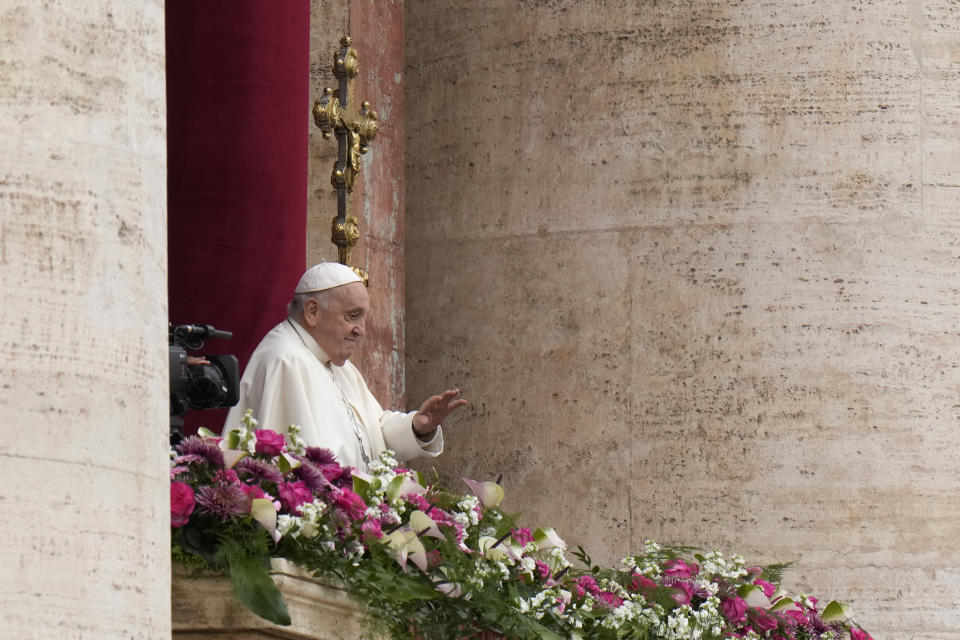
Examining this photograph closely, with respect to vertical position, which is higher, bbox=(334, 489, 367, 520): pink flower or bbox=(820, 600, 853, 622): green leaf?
bbox=(334, 489, 367, 520): pink flower

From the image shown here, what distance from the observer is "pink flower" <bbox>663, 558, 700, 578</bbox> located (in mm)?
5098

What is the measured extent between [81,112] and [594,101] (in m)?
6.43

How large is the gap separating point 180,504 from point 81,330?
2.48ft

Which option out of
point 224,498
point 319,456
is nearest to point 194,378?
point 319,456

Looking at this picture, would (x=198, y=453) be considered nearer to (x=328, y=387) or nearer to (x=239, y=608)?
(x=239, y=608)

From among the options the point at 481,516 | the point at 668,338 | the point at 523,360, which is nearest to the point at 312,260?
the point at 523,360

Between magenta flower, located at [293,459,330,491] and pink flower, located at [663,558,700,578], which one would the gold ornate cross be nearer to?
pink flower, located at [663,558,700,578]

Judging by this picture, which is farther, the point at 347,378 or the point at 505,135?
the point at 505,135

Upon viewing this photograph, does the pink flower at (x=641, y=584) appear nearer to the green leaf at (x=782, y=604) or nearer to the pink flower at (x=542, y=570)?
the pink flower at (x=542, y=570)

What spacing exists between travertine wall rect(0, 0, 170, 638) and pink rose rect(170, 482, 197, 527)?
0.51 metres

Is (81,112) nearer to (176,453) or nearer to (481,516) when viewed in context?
(176,453)

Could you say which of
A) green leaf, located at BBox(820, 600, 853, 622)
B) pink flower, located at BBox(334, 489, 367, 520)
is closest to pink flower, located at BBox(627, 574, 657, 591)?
green leaf, located at BBox(820, 600, 853, 622)

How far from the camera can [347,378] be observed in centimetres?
619

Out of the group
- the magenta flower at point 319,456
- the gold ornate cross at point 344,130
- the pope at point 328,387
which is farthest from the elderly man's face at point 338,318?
the magenta flower at point 319,456
